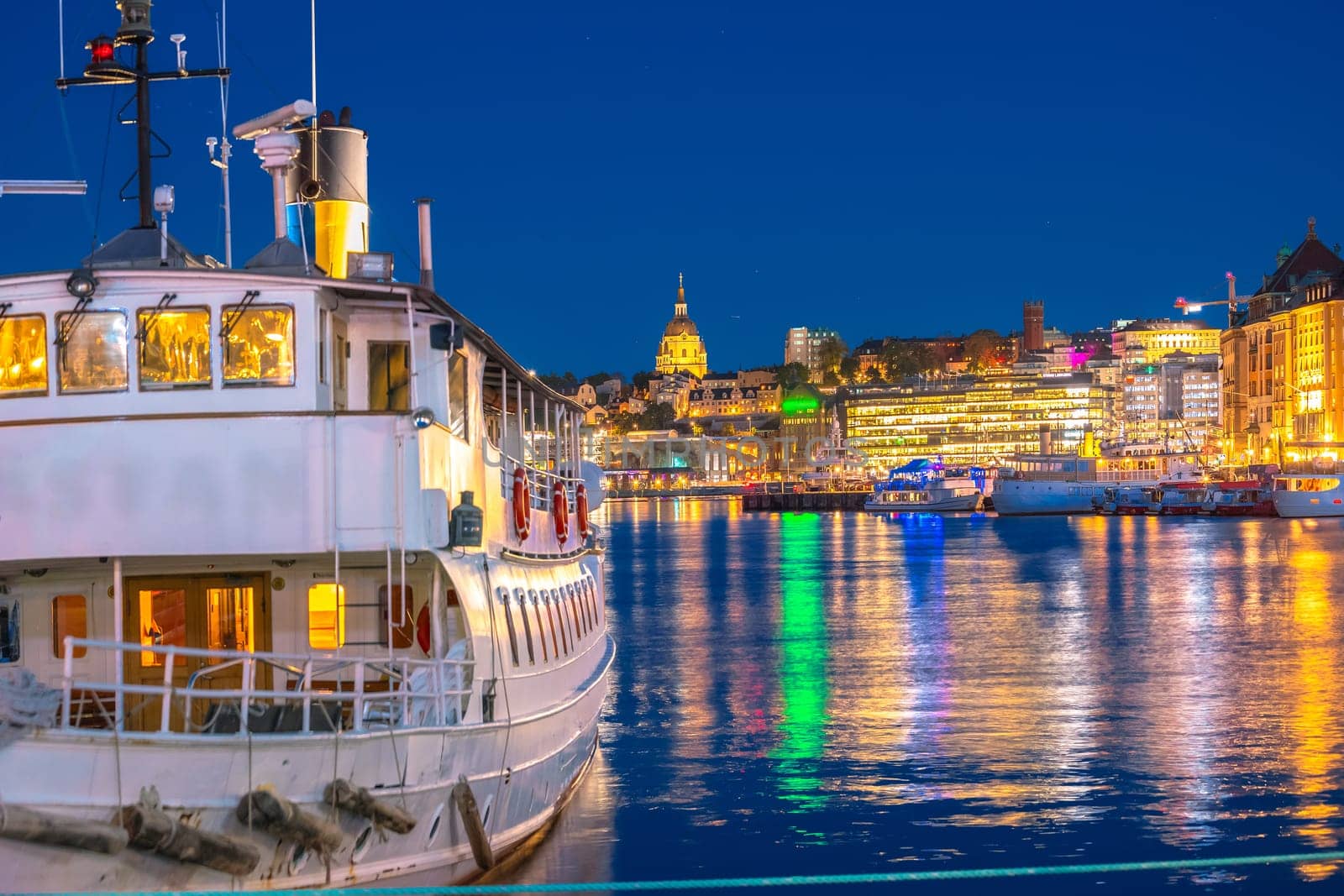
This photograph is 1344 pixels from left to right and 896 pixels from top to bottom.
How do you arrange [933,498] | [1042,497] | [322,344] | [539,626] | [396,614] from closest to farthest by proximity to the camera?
[322,344], [396,614], [539,626], [1042,497], [933,498]

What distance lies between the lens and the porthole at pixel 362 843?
12.1m

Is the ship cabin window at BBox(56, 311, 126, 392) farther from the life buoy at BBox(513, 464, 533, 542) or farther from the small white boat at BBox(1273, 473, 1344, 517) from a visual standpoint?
the small white boat at BBox(1273, 473, 1344, 517)

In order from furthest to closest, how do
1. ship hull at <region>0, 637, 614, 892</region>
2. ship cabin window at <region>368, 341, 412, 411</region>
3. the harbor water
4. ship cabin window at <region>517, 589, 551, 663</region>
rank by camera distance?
the harbor water → ship cabin window at <region>517, 589, 551, 663</region> → ship cabin window at <region>368, 341, 412, 411</region> → ship hull at <region>0, 637, 614, 892</region>

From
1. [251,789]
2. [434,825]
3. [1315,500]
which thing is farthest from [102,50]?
[1315,500]

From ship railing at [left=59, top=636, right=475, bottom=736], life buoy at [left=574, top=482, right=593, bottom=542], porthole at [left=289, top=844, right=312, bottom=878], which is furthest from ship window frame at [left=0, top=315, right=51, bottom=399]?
life buoy at [left=574, top=482, right=593, bottom=542]

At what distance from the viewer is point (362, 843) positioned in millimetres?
12227

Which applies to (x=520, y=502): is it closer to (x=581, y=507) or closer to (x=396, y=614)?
(x=396, y=614)

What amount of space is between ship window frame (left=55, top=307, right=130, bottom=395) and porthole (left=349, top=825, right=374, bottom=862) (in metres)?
4.05

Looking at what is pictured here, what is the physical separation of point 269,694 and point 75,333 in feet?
12.3

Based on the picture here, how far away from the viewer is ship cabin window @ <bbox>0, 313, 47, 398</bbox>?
13031 millimetres

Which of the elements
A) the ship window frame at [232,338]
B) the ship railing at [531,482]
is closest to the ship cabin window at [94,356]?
the ship window frame at [232,338]

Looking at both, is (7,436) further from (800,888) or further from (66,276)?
(800,888)

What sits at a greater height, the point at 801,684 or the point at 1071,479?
the point at 1071,479

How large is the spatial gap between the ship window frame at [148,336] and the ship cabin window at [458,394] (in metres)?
2.48
